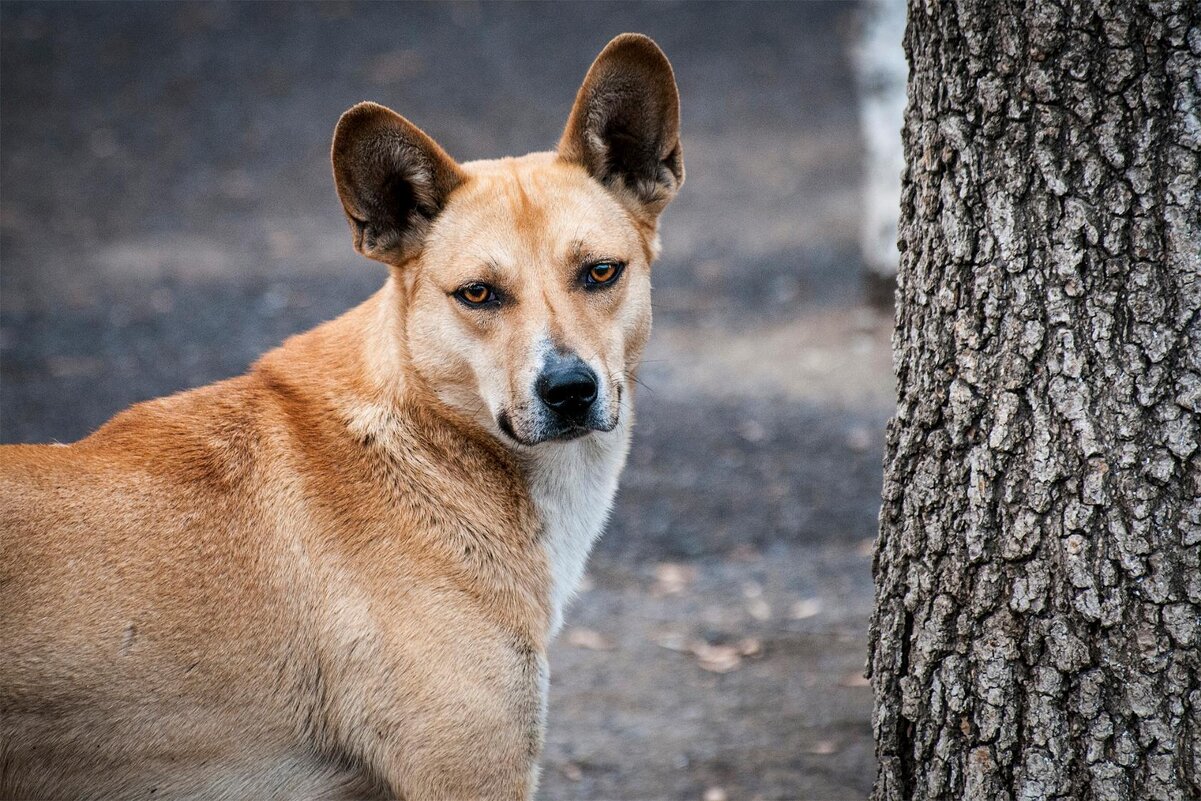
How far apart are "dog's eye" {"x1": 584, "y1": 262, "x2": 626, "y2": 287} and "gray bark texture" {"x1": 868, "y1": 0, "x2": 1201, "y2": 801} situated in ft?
2.87

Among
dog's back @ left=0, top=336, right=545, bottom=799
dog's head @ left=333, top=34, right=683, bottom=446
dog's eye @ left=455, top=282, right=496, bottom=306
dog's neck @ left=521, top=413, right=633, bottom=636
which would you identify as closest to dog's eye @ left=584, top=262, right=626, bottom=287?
dog's head @ left=333, top=34, right=683, bottom=446

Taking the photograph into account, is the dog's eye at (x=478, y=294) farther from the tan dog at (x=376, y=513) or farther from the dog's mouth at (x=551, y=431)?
the dog's mouth at (x=551, y=431)

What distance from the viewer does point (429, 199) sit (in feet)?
11.0

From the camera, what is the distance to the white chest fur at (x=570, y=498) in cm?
328

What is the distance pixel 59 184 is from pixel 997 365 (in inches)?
447

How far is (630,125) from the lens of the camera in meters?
3.48

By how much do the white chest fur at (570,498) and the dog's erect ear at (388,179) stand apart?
79 centimetres

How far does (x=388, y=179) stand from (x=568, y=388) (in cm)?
88

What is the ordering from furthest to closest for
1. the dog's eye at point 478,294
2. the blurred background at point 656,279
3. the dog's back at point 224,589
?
the blurred background at point 656,279, the dog's eye at point 478,294, the dog's back at point 224,589

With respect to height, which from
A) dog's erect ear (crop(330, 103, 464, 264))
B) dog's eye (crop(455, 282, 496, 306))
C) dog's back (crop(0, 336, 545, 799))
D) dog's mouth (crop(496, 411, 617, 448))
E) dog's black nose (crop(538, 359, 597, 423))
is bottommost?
dog's back (crop(0, 336, 545, 799))

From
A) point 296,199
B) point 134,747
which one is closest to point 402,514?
point 134,747

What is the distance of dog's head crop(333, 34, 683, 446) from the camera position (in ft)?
10.3

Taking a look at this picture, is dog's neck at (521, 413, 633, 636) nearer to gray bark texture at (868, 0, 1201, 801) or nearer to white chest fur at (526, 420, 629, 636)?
white chest fur at (526, 420, 629, 636)

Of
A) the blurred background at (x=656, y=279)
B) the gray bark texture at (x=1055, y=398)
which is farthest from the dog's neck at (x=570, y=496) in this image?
the blurred background at (x=656, y=279)
